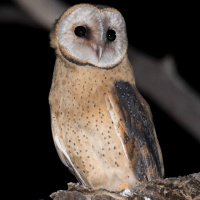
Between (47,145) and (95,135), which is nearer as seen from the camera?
(95,135)

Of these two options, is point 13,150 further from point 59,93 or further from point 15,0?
point 59,93

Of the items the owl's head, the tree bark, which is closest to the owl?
the owl's head

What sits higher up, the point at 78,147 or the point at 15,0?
the point at 15,0

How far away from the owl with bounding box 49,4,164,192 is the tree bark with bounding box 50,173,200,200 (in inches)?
20.4

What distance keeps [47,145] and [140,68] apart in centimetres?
339

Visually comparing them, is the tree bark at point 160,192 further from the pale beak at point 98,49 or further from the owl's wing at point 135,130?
the pale beak at point 98,49

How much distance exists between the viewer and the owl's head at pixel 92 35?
9.09 ft

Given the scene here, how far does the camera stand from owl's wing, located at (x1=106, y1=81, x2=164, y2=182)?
9.00ft

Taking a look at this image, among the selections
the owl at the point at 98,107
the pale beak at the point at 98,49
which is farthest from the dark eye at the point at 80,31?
the pale beak at the point at 98,49

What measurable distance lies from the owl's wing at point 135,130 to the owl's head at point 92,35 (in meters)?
0.24

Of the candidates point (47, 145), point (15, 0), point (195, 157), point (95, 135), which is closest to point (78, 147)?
point (95, 135)

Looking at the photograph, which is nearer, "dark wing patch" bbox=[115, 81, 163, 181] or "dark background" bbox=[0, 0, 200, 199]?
"dark wing patch" bbox=[115, 81, 163, 181]

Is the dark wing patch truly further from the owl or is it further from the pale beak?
the pale beak

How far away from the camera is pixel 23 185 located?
6.79m
